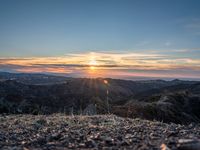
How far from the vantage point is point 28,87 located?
16488 centimetres

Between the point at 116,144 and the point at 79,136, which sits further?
the point at 79,136

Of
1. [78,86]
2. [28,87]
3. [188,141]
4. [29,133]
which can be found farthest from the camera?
[78,86]

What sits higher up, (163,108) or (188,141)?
(188,141)

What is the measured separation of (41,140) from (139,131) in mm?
2861

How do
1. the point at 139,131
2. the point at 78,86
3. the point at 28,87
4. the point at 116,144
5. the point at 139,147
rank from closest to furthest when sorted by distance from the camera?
1. the point at 139,147
2. the point at 116,144
3. the point at 139,131
4. the point at 28,87
5. the point at 78,86

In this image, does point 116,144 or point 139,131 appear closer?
point 116,144

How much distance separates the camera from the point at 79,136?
8.01 meters

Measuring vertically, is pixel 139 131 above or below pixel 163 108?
above

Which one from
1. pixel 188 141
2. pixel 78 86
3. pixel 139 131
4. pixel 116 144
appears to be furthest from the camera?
pixel 78 86

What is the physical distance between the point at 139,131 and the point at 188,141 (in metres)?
3.00

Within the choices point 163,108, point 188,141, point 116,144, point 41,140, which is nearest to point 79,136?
point 41,140

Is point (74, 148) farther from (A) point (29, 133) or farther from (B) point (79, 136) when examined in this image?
(A) point (29, 133)

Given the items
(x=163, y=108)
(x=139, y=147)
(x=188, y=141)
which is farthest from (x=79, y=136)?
(x=163, y=108)

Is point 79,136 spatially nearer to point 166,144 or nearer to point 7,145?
point 7,145
